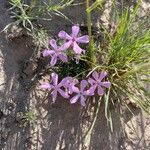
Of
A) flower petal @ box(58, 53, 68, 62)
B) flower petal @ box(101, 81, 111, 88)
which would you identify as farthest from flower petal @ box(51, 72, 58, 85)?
flower petal @ box(101, 81, 111, 88)

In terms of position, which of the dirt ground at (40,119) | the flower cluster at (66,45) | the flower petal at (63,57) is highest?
the flower cluster at (66,45)

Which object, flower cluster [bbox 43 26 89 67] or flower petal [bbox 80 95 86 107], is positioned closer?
flower cluster [bbox 43 26 89 67]

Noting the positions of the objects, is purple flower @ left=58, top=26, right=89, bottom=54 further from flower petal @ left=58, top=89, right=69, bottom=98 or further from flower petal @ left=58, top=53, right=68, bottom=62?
flower petal @ left=58, top=89, right=69, bottom=98

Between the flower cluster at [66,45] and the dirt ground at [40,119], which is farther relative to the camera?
the dirt ground at [40,119]

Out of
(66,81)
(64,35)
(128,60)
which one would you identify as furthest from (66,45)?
(128,60)

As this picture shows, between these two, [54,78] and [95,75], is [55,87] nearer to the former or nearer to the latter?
[54,78]

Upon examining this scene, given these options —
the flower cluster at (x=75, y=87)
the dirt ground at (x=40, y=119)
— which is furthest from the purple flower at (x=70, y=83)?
the dirt ground at (x=40, y=119)

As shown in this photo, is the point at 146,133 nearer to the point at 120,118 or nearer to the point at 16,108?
the point at 120,118

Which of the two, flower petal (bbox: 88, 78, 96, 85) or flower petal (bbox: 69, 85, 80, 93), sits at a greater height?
flower petal (bbox: 88, 78, 96, 85)

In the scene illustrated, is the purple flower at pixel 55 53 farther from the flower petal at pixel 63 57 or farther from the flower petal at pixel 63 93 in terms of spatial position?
the flower petal at pixel 63 93

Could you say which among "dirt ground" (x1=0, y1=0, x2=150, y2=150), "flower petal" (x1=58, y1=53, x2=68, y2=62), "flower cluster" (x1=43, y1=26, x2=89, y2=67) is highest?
"flower cluster" (x1=43, y1=26, x2=89, y2=67)
